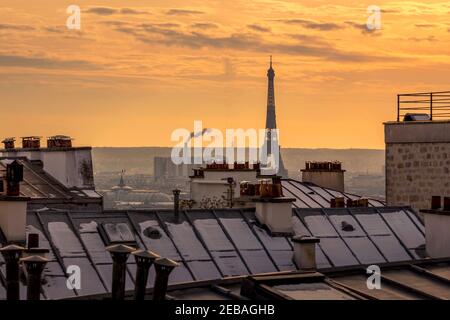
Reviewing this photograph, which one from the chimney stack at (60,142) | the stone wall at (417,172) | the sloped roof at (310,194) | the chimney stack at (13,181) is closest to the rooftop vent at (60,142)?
the chimney stack at (60,142)

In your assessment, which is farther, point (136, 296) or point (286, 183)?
point (286, 183)

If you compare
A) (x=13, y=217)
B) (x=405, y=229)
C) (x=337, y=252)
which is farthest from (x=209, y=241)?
(x=405, y=229)

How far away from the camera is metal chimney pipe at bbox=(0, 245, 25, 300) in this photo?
2356cm

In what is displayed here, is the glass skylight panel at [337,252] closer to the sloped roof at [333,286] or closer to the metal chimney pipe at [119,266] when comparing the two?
the sloped roof at [333,286]

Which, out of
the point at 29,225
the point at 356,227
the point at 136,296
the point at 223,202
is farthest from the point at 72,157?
the point at 136,296

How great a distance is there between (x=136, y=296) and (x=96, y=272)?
1157 centimetres

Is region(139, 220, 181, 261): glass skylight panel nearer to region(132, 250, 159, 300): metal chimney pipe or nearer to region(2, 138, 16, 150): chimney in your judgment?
region(132, 250, 159, 300): metal chimney pipe

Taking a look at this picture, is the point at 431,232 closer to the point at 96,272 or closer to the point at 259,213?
the point at 259,213

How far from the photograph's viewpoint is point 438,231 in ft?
120

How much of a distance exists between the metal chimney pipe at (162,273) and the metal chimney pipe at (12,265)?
9.47ft

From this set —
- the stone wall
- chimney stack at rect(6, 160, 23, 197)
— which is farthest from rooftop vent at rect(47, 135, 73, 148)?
chimney stack at rect(6, 160, 23, 197)

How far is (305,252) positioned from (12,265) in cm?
1441

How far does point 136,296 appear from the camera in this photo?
2270cm

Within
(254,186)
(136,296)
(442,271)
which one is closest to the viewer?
(136,296)
